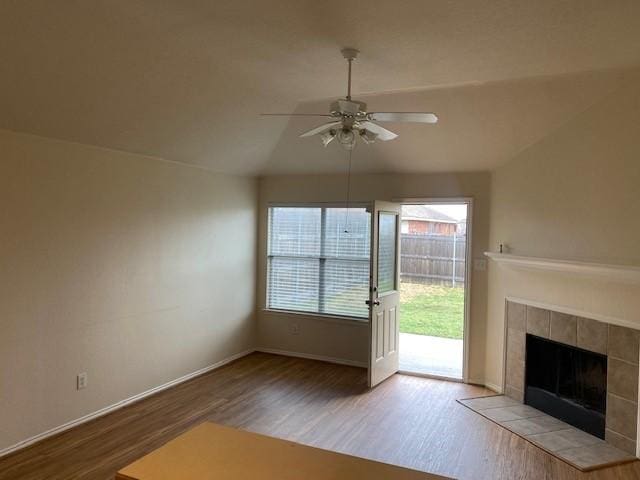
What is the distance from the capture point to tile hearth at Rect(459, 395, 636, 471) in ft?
11.0

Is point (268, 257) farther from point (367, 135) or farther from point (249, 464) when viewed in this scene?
point (249, 464)

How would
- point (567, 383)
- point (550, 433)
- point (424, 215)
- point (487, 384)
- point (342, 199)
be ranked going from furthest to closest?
point (424, 215) → point (342, 199) → point (487, 384) → point (567, 383) → point (550, 433)

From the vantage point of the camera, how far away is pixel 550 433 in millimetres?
3773

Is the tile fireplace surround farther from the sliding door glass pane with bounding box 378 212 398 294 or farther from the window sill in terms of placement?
the window sill

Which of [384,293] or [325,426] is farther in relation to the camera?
[384,293]

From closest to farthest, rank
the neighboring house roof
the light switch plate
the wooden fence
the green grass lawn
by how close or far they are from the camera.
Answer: the light switch plate < the green grass lawn < the wooden fence < the neighboring house roof

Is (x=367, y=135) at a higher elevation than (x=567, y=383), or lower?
higher

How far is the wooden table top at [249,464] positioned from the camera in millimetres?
1275

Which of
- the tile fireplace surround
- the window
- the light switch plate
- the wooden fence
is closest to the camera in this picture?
the tile fireplace surround

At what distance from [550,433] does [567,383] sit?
60 cm

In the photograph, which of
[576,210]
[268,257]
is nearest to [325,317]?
[268,257]

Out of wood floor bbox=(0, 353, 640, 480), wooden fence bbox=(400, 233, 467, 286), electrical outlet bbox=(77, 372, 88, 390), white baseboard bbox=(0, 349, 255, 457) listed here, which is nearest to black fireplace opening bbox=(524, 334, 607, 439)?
wood floor bbox=(0, 353, 640, 480)

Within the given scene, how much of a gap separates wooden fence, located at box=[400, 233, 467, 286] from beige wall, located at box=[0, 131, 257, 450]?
3441mm

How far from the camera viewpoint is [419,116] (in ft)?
9.08
